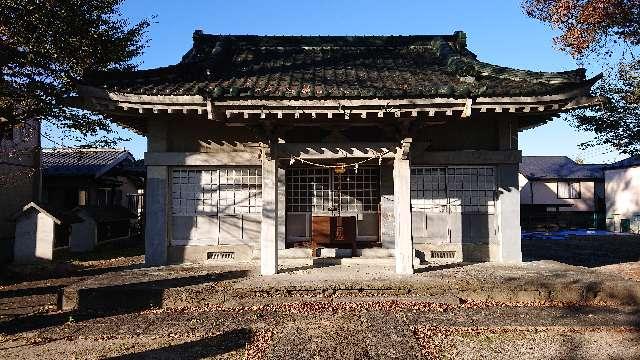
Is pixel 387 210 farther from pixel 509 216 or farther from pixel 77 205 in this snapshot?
pixel 77 205

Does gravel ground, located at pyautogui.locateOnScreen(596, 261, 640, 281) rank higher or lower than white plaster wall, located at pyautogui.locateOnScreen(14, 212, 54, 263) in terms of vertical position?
lower

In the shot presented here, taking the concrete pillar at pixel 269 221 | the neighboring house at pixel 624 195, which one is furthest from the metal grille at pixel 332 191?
the neighboring house at pixel 624 195

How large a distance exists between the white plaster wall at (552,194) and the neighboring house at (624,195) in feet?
11.8

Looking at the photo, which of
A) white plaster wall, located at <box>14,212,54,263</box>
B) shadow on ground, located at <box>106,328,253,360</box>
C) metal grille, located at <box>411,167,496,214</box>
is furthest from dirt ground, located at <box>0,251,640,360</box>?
white plaster wall, located at <box>14,212,54,263</box>

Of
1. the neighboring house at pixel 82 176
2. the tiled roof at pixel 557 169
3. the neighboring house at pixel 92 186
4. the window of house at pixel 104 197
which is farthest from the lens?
the tiled roof at pixel 557 169

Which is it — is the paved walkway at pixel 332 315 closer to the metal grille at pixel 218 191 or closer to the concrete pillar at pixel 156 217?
the concrete pillar at pixel 156 217

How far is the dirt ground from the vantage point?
562 cm

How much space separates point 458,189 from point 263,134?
18.2ft

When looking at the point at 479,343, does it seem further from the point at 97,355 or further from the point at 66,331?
the point at 66,331

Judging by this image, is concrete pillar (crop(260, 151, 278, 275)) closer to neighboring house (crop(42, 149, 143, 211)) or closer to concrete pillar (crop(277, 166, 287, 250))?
concrete pillar (crop(277, 166, 287, 250))

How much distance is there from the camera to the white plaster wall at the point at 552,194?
35000 mm

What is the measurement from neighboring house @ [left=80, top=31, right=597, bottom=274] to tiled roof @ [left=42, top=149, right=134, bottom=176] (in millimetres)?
11077

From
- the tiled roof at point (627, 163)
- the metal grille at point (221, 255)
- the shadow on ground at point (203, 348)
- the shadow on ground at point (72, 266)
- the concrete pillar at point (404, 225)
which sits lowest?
the shadow on ground at point (203, 348)

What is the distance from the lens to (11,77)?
1027 centimetres
